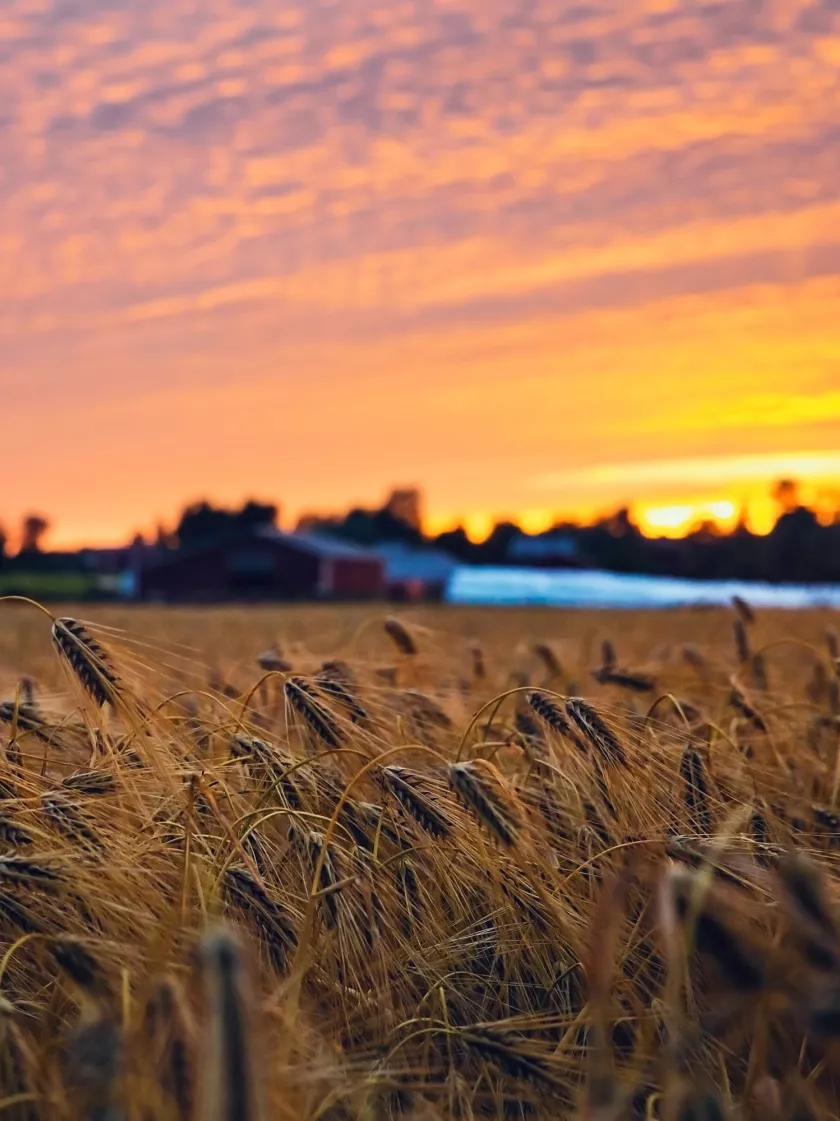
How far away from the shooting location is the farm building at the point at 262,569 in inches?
2255

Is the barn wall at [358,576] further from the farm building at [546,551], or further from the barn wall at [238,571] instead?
the farm building at [546,551]

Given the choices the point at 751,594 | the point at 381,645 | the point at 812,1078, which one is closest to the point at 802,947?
the point at 812,1078

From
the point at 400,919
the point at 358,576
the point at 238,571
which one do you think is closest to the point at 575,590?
the point at 358,576

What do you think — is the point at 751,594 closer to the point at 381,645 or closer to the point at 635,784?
the point at 381,645

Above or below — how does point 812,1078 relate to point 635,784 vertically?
below

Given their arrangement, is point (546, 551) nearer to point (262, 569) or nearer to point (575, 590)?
point (262, 569)

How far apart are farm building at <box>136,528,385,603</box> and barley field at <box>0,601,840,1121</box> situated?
5350cm

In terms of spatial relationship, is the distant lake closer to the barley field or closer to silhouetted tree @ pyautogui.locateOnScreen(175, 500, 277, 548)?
silhouetted tree @ pyautogui.locateOnScreen(175, 500, 277, 548)

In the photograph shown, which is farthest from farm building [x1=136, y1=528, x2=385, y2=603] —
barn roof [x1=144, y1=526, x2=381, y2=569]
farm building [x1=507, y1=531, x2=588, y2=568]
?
farm building [x1=507, y1=531, x2=588, y2=568]

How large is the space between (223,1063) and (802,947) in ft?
2.47

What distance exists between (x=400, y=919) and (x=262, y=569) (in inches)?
2215

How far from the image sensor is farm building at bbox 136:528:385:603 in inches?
2255

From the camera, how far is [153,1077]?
5.12 ft

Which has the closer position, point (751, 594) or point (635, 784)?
point (635, 784)
